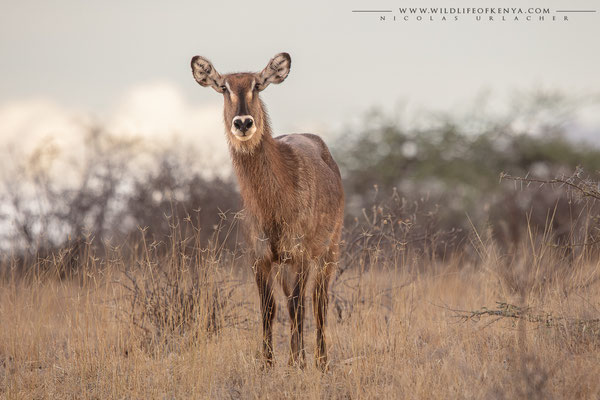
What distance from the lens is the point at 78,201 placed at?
467 inches

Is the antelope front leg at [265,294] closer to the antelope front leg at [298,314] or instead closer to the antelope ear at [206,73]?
the antelope front leg at [298,314]

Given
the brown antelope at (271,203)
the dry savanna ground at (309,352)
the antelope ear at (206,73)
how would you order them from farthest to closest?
the antelope ear at (206,73), the brown antelope at (271,203), the dry savanna ground at (309,352)

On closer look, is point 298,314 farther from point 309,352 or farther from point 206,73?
point 206,73

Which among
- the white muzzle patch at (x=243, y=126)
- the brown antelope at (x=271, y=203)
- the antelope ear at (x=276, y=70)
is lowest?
the brown antelope at (x=271, y=203)

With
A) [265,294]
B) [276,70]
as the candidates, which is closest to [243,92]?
[276,70]

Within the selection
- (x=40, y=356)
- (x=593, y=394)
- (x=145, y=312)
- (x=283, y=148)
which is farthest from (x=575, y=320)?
(x=40, y=356)

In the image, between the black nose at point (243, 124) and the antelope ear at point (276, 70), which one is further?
the antelope ear at point (276, 70)

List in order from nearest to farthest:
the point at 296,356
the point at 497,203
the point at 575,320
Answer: the point at 575,320
the point at 296,356
the point at 497,203

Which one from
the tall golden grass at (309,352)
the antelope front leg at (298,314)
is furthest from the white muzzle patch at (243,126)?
the antelope front leg at (298,314)

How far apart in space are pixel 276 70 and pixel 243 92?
24.0 inches

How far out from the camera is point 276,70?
6.42 meters

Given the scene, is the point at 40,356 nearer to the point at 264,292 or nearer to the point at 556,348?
the point at 264,292

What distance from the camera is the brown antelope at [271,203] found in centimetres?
596

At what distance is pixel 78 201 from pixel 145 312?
5.87 meters
